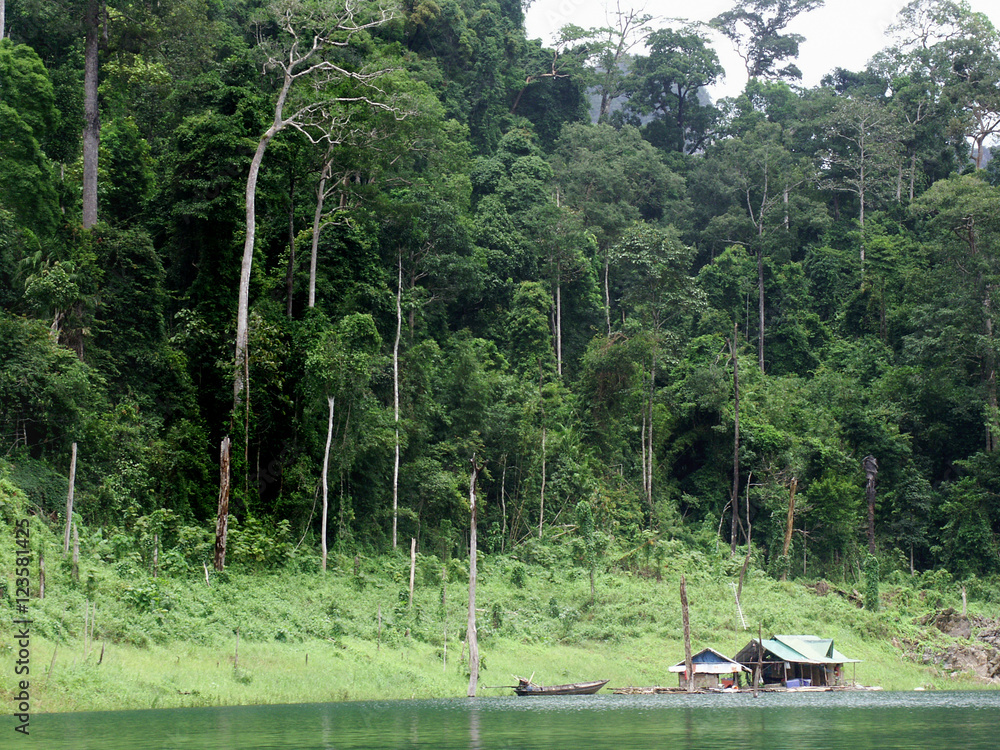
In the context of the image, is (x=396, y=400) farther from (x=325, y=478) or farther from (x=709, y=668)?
(x=709, y=668)

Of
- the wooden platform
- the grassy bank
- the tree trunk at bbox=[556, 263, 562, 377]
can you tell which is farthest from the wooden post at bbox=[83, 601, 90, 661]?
the tree trunk at bbox=[556, 263, 562, 377]

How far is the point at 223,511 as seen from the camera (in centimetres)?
2819

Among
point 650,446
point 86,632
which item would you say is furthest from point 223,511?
point 650,446

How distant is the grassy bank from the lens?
21.3 meters

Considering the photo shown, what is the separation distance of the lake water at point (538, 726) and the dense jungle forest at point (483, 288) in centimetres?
712

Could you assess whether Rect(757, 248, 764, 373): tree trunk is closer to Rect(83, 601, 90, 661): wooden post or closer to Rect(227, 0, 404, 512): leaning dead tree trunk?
Rect(227, 0, 404, 512): leaning dead tree trunk

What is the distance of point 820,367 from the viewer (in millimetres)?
51469

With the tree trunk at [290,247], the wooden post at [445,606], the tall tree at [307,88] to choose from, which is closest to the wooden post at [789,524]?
the wooden post at [445,606]

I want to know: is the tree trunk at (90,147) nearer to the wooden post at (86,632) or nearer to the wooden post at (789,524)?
the wooden post at (86,632)

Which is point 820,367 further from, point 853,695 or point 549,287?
point 853,695

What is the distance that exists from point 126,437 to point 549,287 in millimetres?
23810

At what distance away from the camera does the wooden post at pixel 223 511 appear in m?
28.0

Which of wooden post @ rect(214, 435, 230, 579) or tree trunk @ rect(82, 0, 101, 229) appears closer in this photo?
wooden post @ rect(214, 435, 230, 579)

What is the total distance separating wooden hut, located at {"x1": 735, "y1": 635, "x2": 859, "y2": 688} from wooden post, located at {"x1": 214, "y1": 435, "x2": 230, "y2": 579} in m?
16.3
